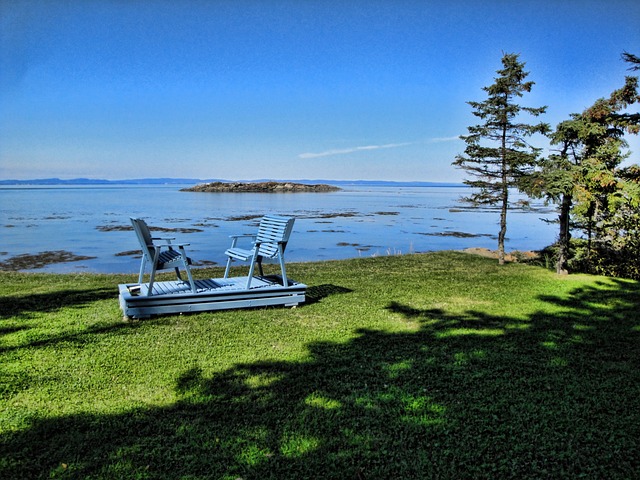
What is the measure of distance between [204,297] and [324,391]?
11.5 feet

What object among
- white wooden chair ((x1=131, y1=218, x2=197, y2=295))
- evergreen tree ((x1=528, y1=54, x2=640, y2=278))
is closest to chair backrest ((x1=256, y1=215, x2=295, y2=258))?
white wooden chair ((x1=131, y1=218, x2=197, y2=295))

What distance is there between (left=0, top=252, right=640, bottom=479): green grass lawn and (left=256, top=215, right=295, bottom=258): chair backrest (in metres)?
1.07

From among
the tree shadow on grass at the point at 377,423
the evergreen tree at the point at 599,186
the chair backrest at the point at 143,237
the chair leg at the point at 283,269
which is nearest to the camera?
the tree shadow on grass at the point at 377,423

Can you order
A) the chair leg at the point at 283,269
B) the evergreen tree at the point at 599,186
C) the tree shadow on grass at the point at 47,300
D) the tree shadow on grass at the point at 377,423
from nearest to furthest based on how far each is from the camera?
the tree shadow on grass at the point at 377,423
the tree shadow on grass at the point at 47,300
the chair leg at the point at 283,269
the evergreen tree at the point at 599,186

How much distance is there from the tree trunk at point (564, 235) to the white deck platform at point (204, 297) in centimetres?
751

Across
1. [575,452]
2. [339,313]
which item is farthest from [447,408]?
[339,313]

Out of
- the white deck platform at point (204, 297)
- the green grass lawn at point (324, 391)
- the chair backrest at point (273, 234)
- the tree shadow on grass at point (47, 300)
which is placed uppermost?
the chair backrest at point (273, 234)

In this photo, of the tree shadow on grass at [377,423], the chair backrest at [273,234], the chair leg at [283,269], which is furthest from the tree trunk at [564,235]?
the chair leg at [283,269]

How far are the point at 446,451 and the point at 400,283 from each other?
710cm

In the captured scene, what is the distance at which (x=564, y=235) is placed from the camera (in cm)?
1178

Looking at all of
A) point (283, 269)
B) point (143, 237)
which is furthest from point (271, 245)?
point (143, 237)

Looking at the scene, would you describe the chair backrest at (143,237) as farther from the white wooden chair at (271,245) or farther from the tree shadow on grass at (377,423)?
the tree shadow on grass at (377,423)

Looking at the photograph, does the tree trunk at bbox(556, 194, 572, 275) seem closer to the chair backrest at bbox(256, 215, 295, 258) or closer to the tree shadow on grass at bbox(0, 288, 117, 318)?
the chair backrest at bbox(256, 215, 295, 258)

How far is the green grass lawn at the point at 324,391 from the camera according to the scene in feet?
11.4
